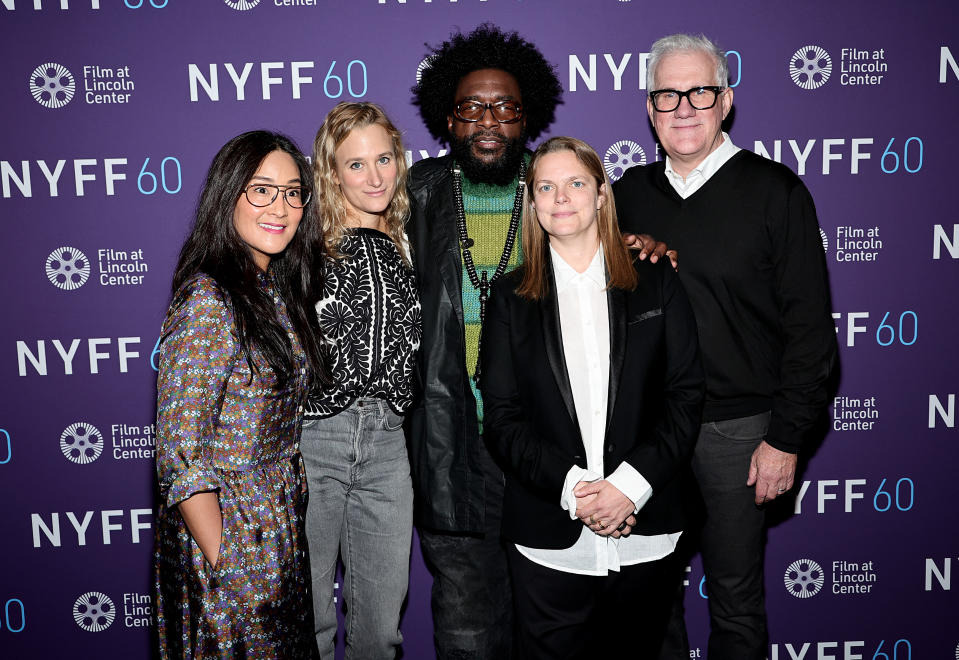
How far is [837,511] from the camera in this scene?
3160mm

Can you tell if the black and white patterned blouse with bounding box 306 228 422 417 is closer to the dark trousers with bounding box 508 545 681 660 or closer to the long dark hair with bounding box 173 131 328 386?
the long dark hair with bounding box 173 131 328 386

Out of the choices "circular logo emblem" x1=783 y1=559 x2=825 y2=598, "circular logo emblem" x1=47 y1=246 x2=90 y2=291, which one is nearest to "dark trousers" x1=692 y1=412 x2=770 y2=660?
"circular logo emblem" x1=783 y1=559 x2=825 y2=598

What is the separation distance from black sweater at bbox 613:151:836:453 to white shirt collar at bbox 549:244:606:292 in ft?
1.23

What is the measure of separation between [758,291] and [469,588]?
1341 millimetres

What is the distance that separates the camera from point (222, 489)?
68.2 inches

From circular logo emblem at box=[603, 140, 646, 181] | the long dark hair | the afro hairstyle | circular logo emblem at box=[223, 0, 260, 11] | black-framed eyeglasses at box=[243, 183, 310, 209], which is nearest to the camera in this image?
the long dark hair

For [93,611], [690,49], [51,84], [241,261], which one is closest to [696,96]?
[690,49]

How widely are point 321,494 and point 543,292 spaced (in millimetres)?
921

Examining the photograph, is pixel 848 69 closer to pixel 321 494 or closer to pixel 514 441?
pixel 514 441

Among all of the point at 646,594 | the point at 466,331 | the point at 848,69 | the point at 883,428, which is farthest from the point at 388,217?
the point at 883,428

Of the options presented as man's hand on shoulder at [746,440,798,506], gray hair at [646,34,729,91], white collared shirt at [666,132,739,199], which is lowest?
man's hand on shoulder at [746,440,798,506]

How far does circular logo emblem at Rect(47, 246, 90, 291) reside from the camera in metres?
2.96

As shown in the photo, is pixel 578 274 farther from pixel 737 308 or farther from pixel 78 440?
pixel 78 440

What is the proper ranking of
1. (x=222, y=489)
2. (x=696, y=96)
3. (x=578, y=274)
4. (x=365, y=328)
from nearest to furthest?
(x=222, y=489) → (x=578, y=274) → (x=365, y=328) → (x=696, y=96)
